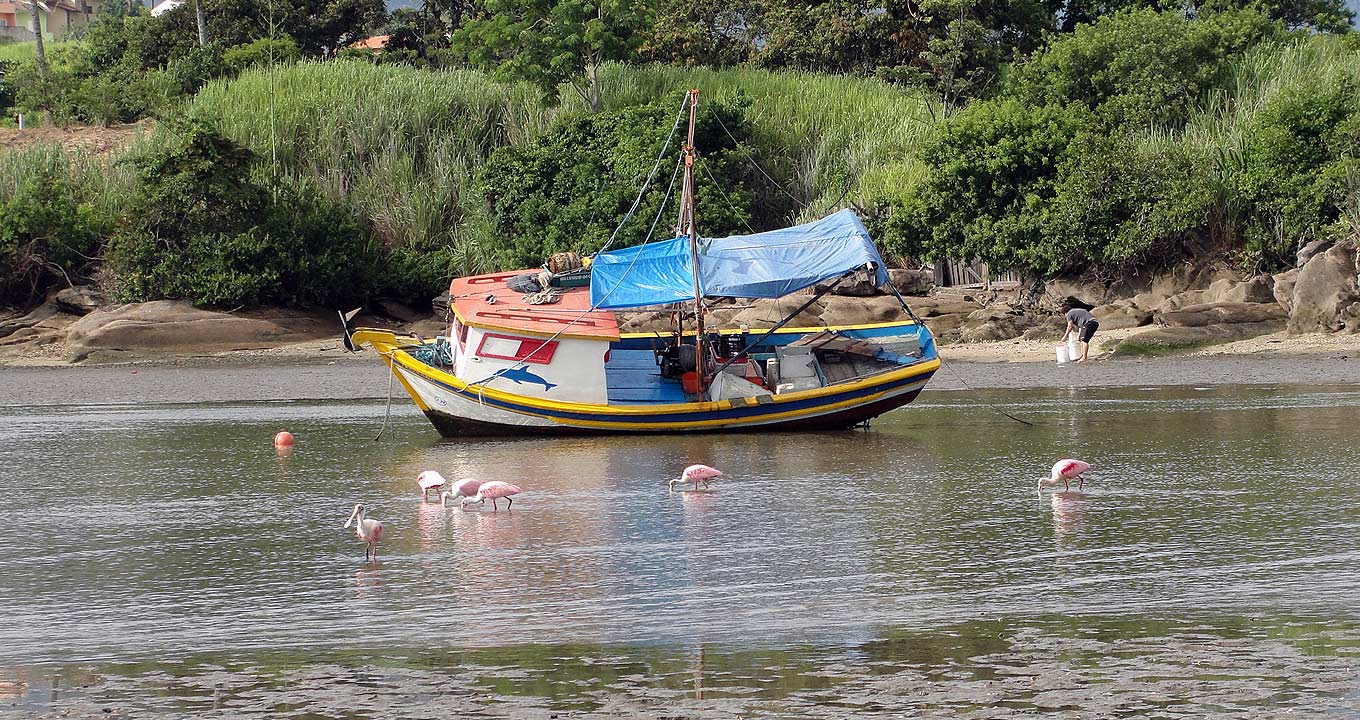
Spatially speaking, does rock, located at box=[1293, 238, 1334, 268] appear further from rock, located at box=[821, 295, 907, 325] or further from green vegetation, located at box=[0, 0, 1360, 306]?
rock, located at box=[821, 295, 907, 325]

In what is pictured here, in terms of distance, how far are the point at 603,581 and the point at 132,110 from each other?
132ft

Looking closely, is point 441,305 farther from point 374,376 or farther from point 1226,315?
point 1226,315

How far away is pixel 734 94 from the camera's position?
39.3 m

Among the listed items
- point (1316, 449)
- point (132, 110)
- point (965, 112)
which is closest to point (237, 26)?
point (132, 110)

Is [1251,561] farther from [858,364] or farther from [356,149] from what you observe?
[356,149]

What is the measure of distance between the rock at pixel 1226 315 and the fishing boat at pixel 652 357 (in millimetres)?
10209

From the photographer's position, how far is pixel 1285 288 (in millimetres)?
29609

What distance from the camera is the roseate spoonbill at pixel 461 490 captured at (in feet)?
45.7

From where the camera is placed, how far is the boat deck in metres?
20.7

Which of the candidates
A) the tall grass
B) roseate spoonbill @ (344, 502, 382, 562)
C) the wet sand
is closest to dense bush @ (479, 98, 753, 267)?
the tall grass

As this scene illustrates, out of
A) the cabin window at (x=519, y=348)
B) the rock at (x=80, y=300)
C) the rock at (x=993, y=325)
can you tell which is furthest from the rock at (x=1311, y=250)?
the rock at (x=80, y=300)

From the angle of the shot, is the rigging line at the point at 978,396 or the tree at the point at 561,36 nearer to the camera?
the rigging line at the point at 978,396

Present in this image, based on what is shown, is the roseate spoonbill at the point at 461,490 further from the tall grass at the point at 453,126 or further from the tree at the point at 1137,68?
the tree at the point at 1137,68

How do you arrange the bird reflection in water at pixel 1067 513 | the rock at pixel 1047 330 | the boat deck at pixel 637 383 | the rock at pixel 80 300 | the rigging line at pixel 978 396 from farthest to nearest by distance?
1. the rock at pixel 80 300
2. the rock at pixel 1047 330
3. the rigging line at pixel 978 396
4. the boat deck at pixel 637 383
5. the bird reflection in water at pixel 1067 513
